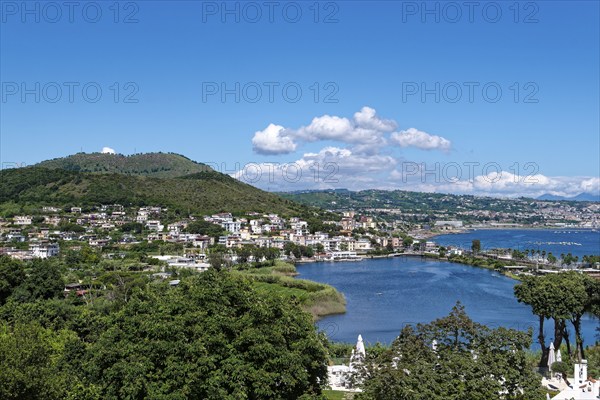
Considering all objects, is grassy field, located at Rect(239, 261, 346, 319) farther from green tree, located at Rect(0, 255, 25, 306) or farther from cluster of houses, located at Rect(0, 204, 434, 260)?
cluster of houses, located at Rect(0, 204, 434, 260)

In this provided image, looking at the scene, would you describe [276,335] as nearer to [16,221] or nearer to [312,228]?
[16,221]

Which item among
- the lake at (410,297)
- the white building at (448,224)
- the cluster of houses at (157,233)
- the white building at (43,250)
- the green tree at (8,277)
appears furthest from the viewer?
the white building at (448,224)

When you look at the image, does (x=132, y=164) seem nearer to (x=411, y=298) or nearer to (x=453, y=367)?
(x=411, y=298)

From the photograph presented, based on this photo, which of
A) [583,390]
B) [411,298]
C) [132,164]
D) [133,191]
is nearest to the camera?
[583,390]

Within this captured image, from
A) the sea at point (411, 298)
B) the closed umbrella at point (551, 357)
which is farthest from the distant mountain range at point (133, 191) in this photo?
the closed umbrella at point (551, 357)

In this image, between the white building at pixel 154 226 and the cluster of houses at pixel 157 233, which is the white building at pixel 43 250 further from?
the white building at pixel 154 226

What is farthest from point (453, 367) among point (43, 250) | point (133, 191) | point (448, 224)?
point (448, 224)
